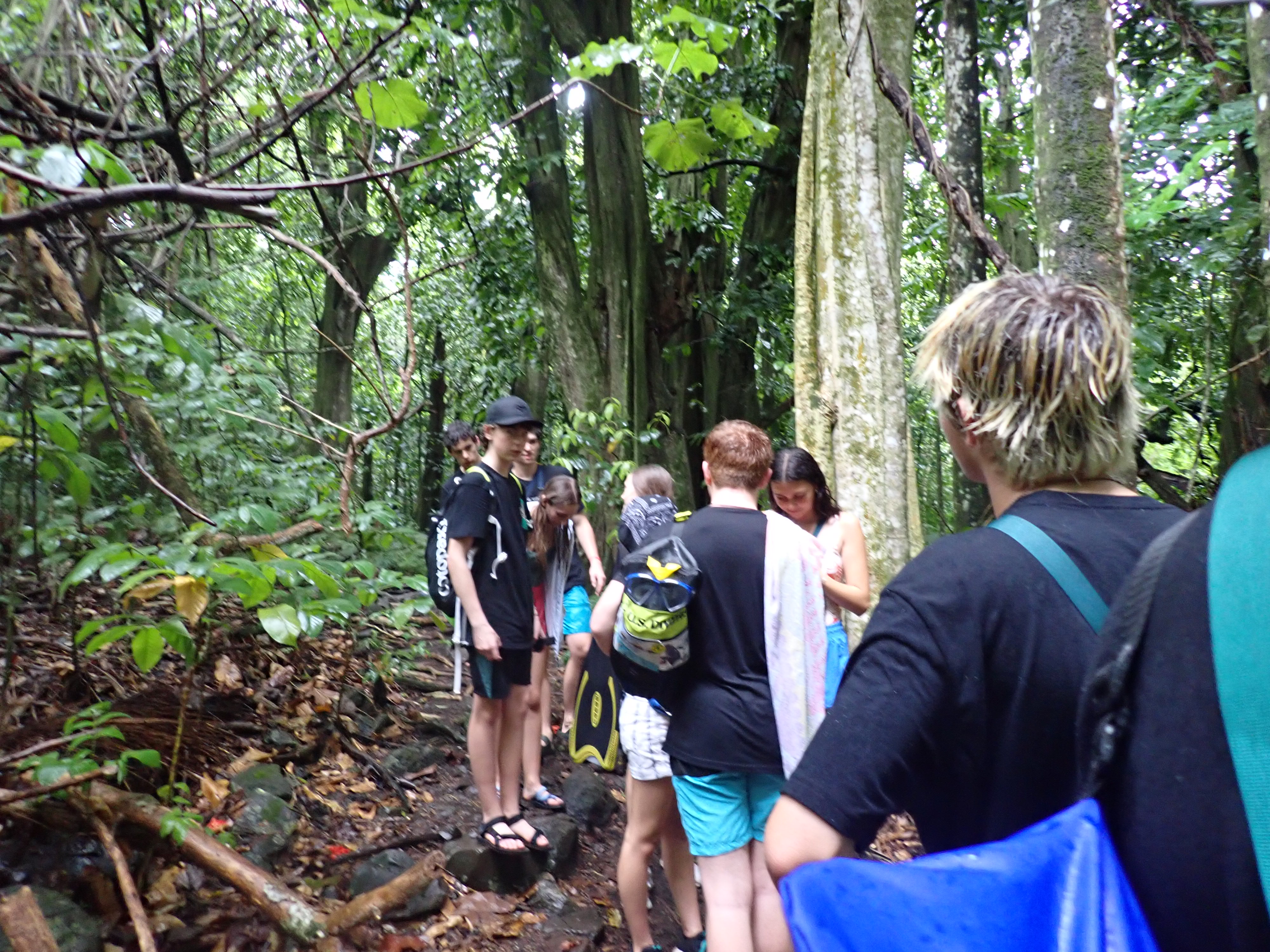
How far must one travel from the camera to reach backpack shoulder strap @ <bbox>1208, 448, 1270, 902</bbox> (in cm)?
76

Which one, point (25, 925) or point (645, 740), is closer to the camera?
point (25, 925)

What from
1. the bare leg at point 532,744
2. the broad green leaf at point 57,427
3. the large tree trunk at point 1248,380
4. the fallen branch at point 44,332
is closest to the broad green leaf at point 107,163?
the fallen branch at point 44,332

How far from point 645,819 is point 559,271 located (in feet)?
20.5

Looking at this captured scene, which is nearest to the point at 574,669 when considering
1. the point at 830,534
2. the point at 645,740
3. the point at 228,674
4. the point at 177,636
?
the point at 228,674

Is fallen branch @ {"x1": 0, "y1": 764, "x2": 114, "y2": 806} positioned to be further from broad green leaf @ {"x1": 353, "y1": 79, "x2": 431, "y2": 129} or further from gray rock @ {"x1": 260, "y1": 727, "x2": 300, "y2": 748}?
broad green leaf @ {"x1": 353, "y1": 79, "x2": 431, "y2": 129}

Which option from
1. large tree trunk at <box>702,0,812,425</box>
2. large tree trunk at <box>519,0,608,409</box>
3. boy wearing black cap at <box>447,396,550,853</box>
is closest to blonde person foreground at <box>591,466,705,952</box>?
boy wearing black cap at <box>447,396,550,853</box>

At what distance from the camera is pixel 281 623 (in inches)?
119

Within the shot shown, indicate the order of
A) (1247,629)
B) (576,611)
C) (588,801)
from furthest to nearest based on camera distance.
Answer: (576,611)
(588,801)
(1247,629)

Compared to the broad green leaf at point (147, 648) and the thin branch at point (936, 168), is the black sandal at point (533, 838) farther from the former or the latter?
the thin branch at point (936, 168)

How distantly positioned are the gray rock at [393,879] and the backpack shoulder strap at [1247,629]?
333 cm

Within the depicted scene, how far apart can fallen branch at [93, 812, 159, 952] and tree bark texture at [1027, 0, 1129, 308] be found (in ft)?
11.7

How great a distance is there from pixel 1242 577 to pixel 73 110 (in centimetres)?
287

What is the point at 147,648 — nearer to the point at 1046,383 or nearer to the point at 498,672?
the point at 498,672

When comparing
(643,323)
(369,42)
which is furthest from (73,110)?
(643,323)
